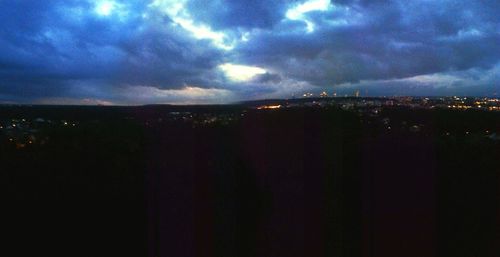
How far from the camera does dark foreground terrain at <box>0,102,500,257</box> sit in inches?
275

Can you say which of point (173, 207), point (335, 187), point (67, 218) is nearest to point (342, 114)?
point (335, 187)

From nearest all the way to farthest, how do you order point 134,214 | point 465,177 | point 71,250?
1. point 71,250
2. point 134,214
3. point 465,177

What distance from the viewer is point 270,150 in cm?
899

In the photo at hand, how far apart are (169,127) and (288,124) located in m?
2.54

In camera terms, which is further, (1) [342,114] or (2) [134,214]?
(1) [342,114]

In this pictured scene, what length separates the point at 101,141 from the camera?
27.1 feet

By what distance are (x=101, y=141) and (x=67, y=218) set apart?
5.91 ft

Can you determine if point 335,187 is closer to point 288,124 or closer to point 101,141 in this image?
point 288,124

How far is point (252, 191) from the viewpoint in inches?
327

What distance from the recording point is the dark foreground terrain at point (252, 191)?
275 inches

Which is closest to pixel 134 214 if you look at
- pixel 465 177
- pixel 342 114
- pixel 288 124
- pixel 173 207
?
pixel 173 207

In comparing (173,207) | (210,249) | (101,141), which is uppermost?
(101,141)

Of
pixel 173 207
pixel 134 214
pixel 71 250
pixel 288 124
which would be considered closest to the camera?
pixel 71 250

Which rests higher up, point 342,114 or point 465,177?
point 342,114
